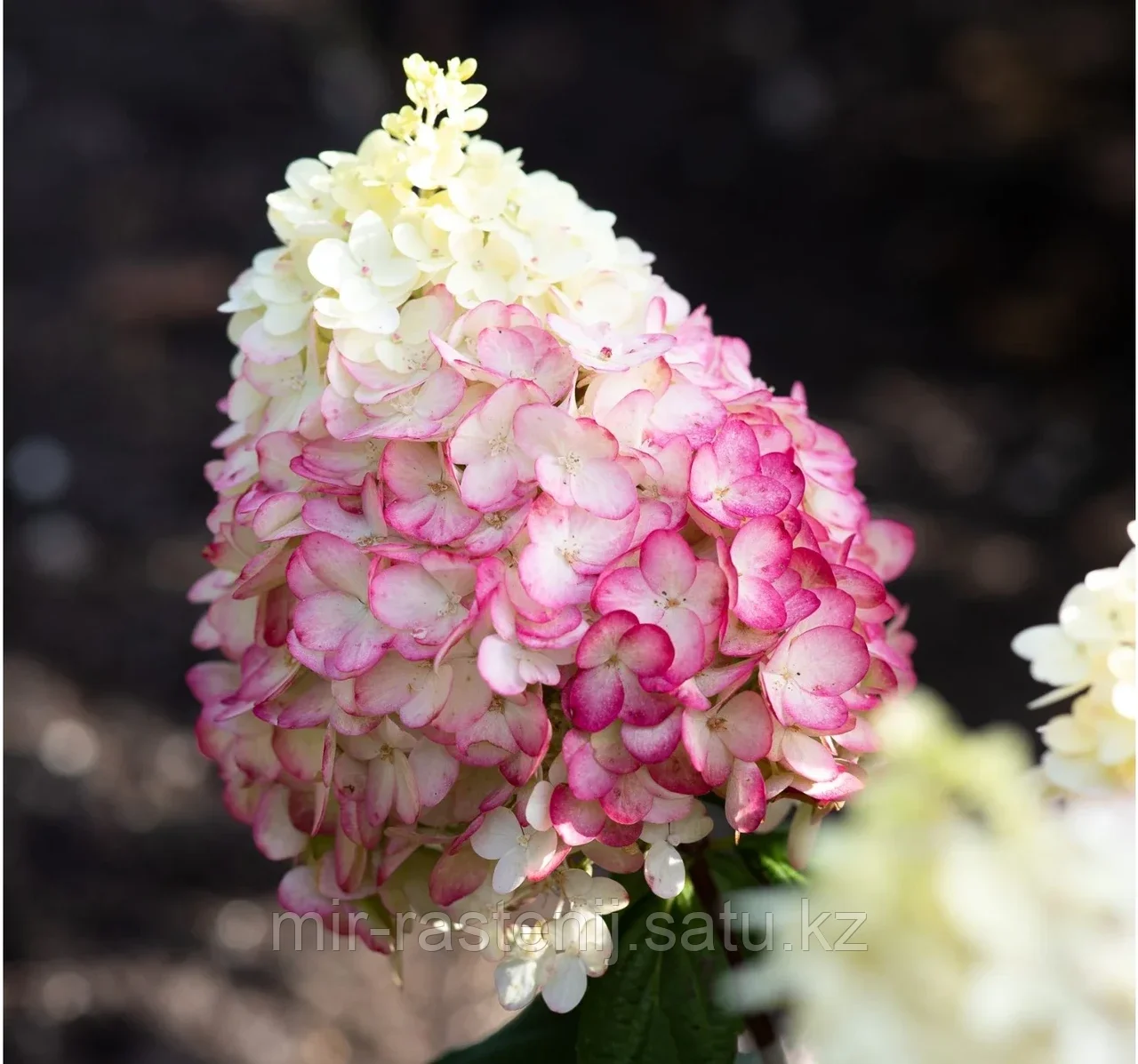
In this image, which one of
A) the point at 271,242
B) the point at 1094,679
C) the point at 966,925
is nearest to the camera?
the point at 966,925

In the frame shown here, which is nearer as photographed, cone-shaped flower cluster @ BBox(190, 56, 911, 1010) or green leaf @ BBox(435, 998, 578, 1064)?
cone-shaped flower cluster @ BBox(190, 56, 911, 1010)

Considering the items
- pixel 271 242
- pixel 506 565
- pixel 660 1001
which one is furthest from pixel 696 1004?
pixel 271 242

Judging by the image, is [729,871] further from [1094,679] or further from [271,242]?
[271,242]

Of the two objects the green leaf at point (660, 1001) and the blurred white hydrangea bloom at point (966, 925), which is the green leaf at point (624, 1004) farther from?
the blurred white hydrangea bloom at point (966, 925)

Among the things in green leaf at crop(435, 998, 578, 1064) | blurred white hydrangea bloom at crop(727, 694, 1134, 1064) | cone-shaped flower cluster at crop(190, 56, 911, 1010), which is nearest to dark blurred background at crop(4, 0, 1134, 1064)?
green leaf at crop(435, 998, 578, 1064)

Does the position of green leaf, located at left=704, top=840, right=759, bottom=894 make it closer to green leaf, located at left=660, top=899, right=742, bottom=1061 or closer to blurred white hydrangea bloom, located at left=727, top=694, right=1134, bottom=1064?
green leaf, located at left=660, top=899, right=742, bottom=1061

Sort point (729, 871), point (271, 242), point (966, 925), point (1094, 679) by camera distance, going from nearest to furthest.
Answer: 1. point (966, 925)
2. point (1094, 679)
3. point (729, 871)
4. point (271, 242)

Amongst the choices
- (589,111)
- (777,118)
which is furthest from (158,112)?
(777,118)
